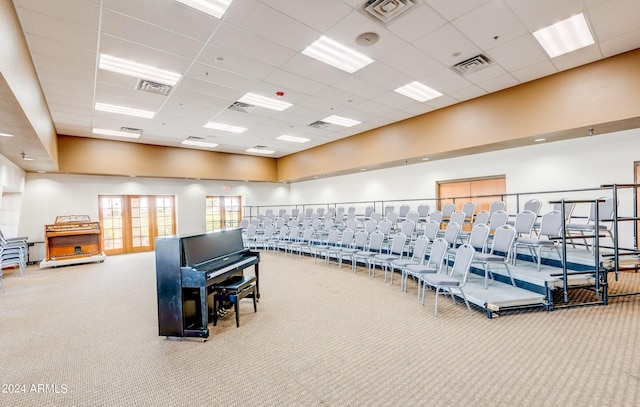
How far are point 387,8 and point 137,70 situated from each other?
4142 millimetres

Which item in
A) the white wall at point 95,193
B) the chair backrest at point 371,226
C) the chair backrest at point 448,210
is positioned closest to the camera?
the chair backrest at point 371,226

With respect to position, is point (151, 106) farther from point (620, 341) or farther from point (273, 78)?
point (620, 341)

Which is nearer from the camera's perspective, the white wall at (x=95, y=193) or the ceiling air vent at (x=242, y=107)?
the ceiling air vent at (x=242, y=107)

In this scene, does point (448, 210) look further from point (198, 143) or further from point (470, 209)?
point (198, 143)

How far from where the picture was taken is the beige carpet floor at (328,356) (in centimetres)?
230

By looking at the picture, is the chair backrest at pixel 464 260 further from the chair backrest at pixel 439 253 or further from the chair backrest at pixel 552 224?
the chair backrest at pixel 552 224

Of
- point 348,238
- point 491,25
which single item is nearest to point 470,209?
point 348,238

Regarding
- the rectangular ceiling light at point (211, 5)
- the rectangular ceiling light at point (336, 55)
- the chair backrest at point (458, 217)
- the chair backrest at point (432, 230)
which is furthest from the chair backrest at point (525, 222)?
the rectangular ceiling light at point (211, 5)

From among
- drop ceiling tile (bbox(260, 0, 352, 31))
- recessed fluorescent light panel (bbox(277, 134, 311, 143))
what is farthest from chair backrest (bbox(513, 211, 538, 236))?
recessed fluorescent light panel (bbox(277, 134, 311, 143))

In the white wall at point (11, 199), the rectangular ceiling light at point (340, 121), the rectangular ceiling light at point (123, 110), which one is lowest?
the white wall at point (11, 199)

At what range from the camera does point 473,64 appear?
203 inches

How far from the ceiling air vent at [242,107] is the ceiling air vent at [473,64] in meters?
4.36

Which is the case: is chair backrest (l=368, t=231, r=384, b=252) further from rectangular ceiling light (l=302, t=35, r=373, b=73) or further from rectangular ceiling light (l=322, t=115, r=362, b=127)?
rectangular ceiling light (l=322, t=115, r=362, b=127)

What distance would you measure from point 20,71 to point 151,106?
10.0 ft
